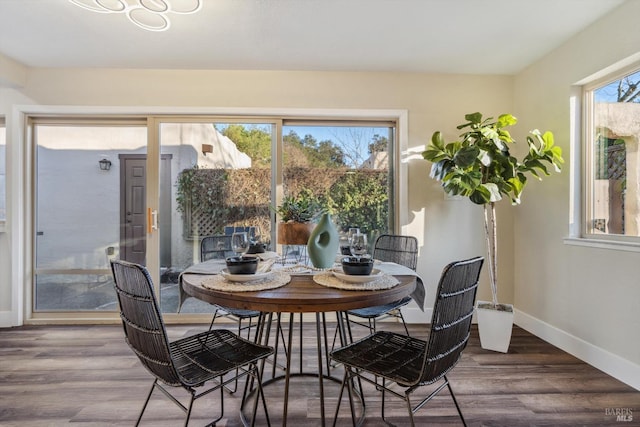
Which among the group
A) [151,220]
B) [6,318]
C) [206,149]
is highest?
[206,149]

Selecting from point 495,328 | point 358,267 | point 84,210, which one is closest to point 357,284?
point 358,267

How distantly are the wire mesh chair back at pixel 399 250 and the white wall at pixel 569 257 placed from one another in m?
1.32

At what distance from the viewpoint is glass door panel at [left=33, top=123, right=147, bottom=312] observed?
3.14 m

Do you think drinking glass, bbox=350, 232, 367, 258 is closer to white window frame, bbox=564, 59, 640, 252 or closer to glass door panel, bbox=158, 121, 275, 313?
glass door panel, bbox=158, 121, 275, 313

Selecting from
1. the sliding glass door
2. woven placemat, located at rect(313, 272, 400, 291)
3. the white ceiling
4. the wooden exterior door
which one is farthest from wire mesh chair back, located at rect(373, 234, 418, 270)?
the wooden exterior door

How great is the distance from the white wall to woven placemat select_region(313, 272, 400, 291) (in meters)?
→ 1.85

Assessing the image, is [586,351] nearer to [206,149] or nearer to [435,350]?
[435,350]

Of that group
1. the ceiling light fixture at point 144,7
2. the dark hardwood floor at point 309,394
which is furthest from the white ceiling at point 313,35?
the dark hardwood floor at point 309,394

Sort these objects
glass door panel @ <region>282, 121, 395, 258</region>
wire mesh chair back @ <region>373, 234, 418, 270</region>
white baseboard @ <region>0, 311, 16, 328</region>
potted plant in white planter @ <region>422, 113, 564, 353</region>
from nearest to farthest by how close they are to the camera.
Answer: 1. wire mesh chair back @ <region>373, 234, 418, 270</region>
2. potted plant in white planter @ <region>422, 113, 564, 353</region>
3. white baseboard @ <region>0, 311, 16, 328</region>
4. glass door panel @ <region>282, 121, 395, 258</region>

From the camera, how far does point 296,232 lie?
1.73 metres

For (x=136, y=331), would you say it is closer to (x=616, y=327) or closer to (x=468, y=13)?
(x=468, y=13)

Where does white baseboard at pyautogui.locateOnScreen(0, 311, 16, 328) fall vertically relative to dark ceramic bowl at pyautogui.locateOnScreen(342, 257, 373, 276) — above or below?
below

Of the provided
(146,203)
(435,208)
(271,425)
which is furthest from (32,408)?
(435,208)

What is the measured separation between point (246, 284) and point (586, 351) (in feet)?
8.80
